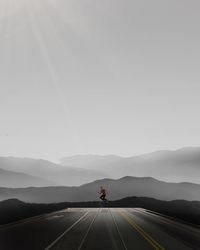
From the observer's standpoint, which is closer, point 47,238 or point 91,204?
point 47,238

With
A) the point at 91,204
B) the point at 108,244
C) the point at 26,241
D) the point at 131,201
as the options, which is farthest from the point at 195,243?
the point at 131,201

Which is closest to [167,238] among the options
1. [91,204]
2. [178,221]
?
[178,221]

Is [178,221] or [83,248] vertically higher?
[178,221]

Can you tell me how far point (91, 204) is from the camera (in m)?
81.2

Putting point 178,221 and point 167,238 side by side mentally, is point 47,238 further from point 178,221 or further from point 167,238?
point 178,221

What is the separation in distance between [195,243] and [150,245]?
101 inches

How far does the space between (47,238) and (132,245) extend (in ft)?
14.7

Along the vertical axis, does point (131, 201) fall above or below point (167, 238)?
above

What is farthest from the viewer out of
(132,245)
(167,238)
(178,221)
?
(178,221)

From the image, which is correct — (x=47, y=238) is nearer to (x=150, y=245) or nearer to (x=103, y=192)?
(x=150, y=245)

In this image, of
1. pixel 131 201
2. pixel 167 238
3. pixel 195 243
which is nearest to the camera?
pixel 195 243

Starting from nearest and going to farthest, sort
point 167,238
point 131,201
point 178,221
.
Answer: point 167,238 < point 178,221 < point 131,201

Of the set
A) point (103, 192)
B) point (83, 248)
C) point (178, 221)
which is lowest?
point (83, 248)

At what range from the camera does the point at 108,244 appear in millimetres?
19734
